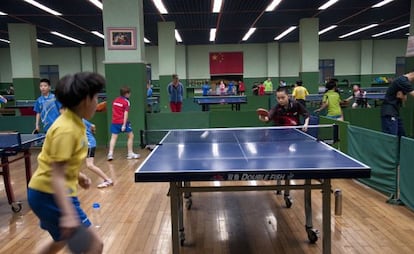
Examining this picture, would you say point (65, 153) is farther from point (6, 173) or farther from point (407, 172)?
point (407, 172)

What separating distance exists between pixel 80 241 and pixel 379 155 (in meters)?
4.59

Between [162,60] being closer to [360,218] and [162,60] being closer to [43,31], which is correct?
[43,31]

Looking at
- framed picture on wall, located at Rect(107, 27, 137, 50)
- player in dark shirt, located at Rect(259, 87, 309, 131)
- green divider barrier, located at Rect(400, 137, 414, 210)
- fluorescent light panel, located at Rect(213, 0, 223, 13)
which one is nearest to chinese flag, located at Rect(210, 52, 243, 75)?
fluorescent light panel, located at Rect(213, 0, 223, 13)

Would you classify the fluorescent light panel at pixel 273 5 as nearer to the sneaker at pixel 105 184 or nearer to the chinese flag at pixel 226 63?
the sneaker at pixel 105 184

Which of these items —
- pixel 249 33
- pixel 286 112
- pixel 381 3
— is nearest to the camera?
pixel 286 112

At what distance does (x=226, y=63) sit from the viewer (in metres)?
25.1

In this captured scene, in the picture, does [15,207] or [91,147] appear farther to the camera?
[91,147]

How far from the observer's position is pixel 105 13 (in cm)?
913

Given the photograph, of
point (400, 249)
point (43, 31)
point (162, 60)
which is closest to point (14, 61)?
point (43, 31)

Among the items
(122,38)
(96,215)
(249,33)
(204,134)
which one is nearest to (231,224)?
(204,134)

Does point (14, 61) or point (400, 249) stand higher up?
point (14, 61)

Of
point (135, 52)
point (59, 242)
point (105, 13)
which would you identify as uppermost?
point (105, 13)

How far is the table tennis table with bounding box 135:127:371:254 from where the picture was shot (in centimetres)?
272

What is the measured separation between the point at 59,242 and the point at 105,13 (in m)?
7.69
